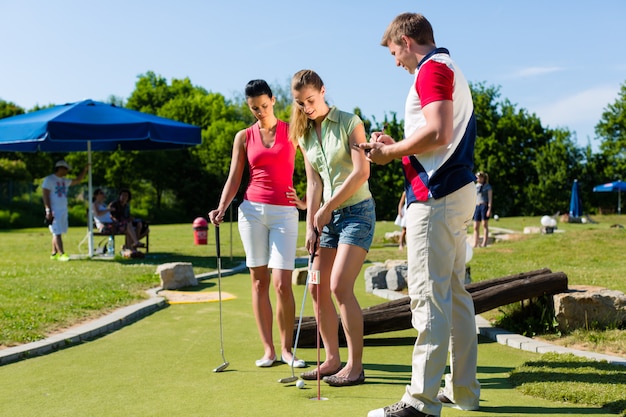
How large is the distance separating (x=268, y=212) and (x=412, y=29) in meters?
2.00

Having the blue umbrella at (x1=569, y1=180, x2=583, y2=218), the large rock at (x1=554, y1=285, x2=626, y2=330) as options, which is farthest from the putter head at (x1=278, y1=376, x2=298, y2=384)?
the blue umbrella at (x1=569, y1=180, x2=583, y2=218)

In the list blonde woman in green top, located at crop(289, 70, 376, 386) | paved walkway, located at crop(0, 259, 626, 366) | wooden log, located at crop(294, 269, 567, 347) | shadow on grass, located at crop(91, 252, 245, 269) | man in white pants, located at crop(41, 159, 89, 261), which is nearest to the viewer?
blonde woman in green top, located at crop(289, 70, 376, 386)

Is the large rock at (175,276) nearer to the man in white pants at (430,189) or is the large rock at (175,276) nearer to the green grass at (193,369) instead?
the green grass at (193,369)

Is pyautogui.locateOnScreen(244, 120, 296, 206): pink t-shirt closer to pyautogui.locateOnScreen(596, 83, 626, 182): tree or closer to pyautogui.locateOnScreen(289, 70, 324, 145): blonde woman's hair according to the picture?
pyautogui.locateOnScreen(289, 70, 324, 145): blonde woman's hair

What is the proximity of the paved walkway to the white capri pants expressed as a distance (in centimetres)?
182

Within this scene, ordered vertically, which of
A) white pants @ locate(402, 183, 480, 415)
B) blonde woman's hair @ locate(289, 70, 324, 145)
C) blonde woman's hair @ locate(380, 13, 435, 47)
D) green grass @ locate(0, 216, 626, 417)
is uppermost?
blonde woman's hair @ locate(380, 13, 435, 47)

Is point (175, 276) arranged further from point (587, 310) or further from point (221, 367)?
point (587, 310)

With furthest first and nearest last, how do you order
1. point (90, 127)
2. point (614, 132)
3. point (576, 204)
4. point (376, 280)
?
point (614, 132) < point (576, 204) < point (90, 127) < point (376, 280)

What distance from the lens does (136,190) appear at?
50906 mm

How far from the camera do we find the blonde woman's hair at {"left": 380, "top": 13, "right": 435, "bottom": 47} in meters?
3.63

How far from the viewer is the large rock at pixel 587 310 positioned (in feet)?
20.1

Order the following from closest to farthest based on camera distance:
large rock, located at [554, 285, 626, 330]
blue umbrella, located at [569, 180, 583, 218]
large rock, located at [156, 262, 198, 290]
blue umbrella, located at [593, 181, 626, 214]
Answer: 1. large rock, located at [554, 285, 626, 330]
2. large rock, located at [156, 262, 198, 290]
3. blue umbrella, located at [569, 180, 583, 218]
4. blue umbrella, located at [593, 181, 626, 214]

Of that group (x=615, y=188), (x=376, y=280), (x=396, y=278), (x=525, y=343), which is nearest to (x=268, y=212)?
(x=525, y=343)

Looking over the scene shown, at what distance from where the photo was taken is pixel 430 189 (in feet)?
11.8
